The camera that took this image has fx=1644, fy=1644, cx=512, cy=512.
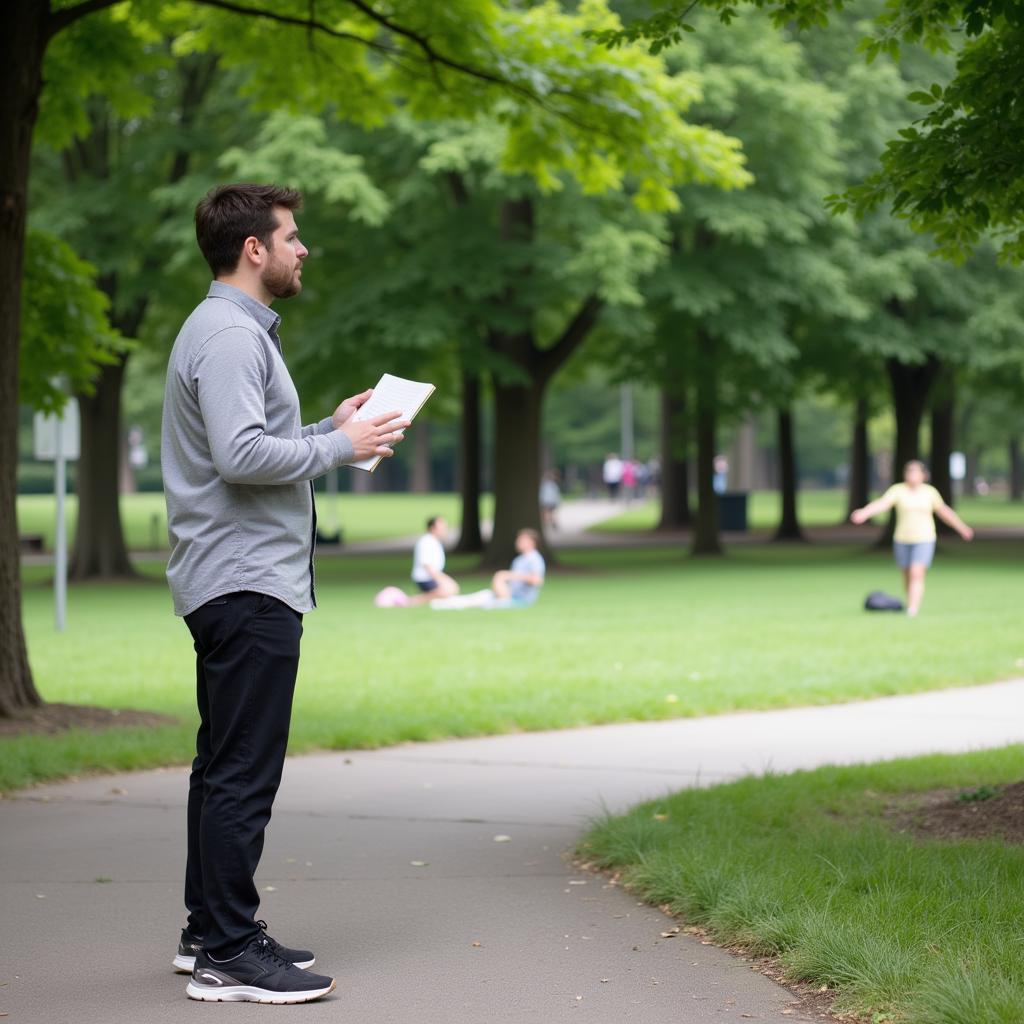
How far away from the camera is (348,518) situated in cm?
5769

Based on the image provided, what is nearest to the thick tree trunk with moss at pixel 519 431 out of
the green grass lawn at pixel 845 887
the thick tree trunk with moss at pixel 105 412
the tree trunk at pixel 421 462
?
the thick tree trunk with moss at pixel 105 412

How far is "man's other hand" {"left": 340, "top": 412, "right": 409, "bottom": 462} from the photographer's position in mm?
4566

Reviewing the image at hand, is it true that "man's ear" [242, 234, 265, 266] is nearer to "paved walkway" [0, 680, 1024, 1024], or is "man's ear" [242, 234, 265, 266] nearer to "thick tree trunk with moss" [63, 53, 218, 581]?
"paved walkway" [0, 680, 1024, 1024]

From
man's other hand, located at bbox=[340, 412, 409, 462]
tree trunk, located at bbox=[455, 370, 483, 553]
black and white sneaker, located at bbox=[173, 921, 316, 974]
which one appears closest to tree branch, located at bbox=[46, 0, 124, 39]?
man's other hand, located at bbox=[340, 412, 409, 462]

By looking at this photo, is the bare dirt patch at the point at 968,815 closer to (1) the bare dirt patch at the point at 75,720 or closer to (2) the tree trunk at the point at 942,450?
(1) the bare dirt patch at the point at 75,720

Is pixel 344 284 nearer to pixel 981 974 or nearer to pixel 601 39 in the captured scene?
pixel 601 39

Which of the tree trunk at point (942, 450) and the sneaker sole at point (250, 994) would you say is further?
the tree trunk at point (942, 450)

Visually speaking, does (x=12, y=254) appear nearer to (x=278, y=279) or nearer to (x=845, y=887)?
(x=278, y=279)

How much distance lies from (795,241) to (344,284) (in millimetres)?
7285

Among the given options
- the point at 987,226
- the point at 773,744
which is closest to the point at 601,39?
the point at 987,226

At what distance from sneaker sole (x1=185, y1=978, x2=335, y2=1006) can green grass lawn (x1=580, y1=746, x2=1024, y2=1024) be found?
1.34 metres

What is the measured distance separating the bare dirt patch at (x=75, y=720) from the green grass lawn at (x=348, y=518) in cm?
2726

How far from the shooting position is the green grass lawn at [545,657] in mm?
10266

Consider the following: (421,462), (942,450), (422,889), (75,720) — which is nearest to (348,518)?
(942,450)
